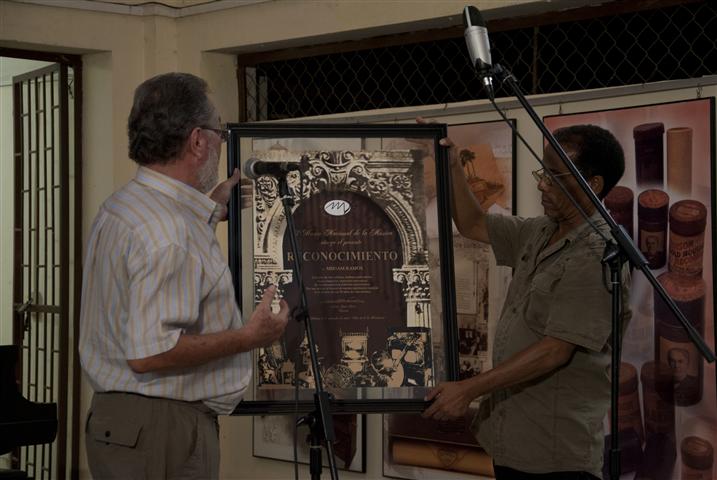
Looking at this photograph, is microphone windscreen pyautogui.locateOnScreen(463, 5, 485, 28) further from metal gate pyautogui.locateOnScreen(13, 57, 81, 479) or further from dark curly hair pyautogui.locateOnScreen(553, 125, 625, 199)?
metal gate pyautogui.locateOnScreen(13, 57, 81, 479)

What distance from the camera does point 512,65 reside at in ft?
14.3

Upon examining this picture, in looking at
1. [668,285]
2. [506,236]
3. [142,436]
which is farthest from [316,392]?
[668,285]

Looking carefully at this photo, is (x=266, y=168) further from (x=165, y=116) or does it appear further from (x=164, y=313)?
(x=164, y=313)

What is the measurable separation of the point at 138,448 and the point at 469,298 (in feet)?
6.98

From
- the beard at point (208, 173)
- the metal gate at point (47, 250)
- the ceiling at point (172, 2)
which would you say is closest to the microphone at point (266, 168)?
the beard at point (208, 173)

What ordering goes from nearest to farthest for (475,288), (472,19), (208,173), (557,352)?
(472,19), (208,173), (557,352), (475,288)

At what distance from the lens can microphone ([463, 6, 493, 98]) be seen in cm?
232

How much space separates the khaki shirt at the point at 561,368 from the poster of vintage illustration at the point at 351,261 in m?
0.23

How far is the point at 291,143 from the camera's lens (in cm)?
281

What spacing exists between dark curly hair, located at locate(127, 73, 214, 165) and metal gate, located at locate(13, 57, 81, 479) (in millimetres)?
2879

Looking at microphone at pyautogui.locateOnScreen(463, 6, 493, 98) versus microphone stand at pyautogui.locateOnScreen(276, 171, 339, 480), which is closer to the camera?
microphone at pyautogui.locateOnScreen(463, 6, 493, 98)

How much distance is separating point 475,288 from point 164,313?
2156 mm

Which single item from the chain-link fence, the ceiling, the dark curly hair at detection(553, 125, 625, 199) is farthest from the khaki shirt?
the ceiling

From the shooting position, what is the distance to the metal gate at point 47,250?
16.8ft
